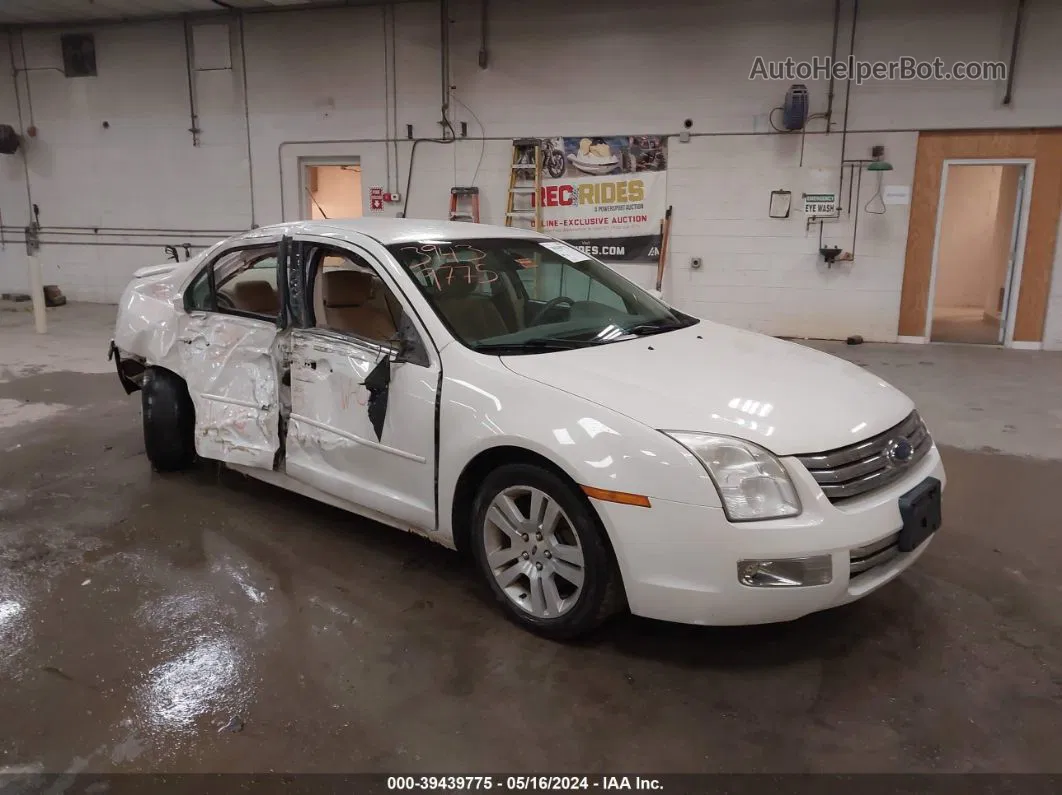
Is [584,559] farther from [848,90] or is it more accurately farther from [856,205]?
[848,90]

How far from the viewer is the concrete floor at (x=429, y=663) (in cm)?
211

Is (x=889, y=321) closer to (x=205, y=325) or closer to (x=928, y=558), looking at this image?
(x=928, y=558)

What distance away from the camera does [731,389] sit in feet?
8.33

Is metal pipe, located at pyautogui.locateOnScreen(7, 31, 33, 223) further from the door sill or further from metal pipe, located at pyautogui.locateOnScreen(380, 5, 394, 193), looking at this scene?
the door sill

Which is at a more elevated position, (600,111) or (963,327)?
(600,111)

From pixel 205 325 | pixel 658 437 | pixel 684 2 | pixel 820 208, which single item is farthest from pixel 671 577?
pixel 684 2

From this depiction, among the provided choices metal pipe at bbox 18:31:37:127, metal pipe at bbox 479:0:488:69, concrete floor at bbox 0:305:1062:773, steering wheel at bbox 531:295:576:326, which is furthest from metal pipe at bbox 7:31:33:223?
steering wheel at bbox 531:295:576:326

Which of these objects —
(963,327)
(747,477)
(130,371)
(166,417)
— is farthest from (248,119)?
(747,477)

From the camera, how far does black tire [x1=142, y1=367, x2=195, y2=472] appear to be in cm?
413

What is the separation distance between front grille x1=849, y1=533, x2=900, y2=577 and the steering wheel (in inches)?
56.3

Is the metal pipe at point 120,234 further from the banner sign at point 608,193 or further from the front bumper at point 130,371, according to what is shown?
the front bumper at point 130,371

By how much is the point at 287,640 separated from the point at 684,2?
8207mm

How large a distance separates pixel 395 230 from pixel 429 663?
1790 mm
